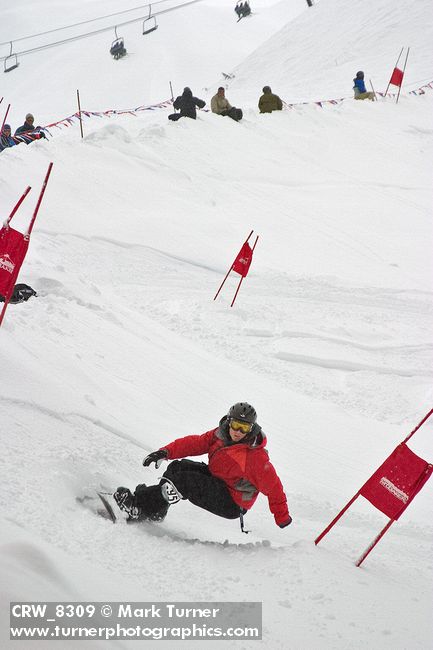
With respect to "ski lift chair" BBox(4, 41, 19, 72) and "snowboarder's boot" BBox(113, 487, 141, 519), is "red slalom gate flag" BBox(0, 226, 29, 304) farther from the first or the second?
"ski lift chair" BBox(4, 41, 19, 72)

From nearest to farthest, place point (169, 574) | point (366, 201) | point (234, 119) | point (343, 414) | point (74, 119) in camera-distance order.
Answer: point (169, 574) < point (343, 414) < point (366, 201) < point (234, 119) < point (74, 119)

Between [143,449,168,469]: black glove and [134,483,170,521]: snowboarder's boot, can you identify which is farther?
[143,449,168,469]: black glove

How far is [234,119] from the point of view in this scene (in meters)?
15.2

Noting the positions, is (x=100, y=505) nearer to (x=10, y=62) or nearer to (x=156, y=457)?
(x=156, y=457)

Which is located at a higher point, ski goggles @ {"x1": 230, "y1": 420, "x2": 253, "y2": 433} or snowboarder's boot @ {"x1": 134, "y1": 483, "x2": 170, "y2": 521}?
→ ski goggles @ {"x1": 230, "y1": 420, "x2": 253, "y2": 433}

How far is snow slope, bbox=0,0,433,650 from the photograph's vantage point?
3598 millimetres

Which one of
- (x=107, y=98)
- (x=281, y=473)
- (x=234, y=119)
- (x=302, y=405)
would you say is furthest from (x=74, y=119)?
(x=281, y=473)

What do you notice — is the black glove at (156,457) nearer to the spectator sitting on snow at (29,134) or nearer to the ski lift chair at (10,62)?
the spectator sitting on snow at (29,134)

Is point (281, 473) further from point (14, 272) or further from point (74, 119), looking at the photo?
point (74, 119)

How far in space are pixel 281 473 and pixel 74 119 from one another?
13693mm

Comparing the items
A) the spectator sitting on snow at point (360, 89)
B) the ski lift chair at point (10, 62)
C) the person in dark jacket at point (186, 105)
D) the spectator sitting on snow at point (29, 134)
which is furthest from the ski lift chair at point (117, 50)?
the spectator sitting on snow at point (29, 134)

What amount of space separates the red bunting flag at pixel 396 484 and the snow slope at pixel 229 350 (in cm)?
36

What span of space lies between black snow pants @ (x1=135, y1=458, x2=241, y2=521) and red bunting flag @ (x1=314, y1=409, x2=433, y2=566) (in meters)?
0.61

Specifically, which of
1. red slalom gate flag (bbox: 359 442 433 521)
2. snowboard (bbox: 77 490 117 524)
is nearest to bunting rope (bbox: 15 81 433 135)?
snowboard (bbox: 77 490 117 524)
